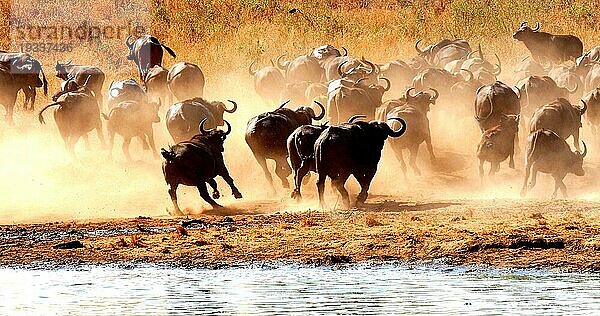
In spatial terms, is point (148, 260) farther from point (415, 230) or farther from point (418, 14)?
point (418, 14)

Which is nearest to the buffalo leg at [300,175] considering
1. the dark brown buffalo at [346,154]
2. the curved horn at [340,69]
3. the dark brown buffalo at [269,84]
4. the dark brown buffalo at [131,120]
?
the dark brown buffalo at [346,154]

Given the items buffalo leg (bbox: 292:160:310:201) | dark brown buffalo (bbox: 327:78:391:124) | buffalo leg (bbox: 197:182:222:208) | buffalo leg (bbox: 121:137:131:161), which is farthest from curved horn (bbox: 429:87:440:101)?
buffalo leg (bbox: 197:182:222:208)

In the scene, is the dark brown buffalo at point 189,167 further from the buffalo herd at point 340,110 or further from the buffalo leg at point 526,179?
the buffalo leg at point 526,179

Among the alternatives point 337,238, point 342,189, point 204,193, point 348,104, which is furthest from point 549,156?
point 337,238

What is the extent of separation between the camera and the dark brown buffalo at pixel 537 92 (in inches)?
1054

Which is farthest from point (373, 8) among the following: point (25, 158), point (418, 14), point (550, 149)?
point (550, 149)

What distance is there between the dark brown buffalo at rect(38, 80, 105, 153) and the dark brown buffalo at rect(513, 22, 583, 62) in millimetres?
14546

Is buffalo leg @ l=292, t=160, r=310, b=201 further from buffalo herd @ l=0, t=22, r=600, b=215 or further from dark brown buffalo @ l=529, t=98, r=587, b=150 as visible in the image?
dark brown buffalo @ l=529, t=98, r=587, b=150

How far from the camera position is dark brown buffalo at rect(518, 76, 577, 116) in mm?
26781

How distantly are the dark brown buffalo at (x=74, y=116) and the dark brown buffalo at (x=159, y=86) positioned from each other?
473cm

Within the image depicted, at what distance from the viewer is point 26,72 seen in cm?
3241

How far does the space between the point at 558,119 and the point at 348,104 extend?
4101 mm

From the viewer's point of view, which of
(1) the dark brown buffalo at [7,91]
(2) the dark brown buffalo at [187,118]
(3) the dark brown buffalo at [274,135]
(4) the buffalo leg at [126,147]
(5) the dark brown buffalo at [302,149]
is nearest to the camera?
(5) the dark brown buffalo at [302,149]

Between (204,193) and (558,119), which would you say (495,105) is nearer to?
(558,119)
